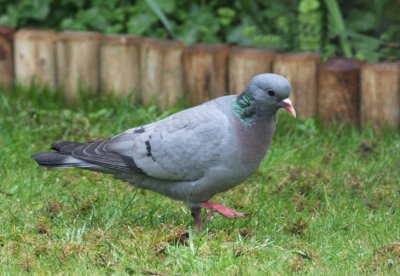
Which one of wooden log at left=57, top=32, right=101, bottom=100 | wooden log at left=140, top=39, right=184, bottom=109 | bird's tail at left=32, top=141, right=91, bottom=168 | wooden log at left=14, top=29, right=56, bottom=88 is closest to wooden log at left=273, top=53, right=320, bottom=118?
wooden log at left=140, top=39, right=184, bottom=109

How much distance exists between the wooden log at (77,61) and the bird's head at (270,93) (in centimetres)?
260

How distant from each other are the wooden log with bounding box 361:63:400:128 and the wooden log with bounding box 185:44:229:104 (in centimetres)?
96

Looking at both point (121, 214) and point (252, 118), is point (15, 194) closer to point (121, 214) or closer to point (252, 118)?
point (121, 214)

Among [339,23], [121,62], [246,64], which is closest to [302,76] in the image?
[246,64]

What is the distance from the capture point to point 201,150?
14.9ft

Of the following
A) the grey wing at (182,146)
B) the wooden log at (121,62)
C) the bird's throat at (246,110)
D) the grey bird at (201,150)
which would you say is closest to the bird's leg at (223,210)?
the grey bird at (201,150)

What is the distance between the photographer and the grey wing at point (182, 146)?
453 cm

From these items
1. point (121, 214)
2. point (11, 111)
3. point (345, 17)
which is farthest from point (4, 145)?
point (345, 17)

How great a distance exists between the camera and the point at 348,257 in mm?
4254

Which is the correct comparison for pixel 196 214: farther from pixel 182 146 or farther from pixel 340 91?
pixel 340 91

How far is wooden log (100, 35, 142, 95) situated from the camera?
690cm

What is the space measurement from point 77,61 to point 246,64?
4.14 feet

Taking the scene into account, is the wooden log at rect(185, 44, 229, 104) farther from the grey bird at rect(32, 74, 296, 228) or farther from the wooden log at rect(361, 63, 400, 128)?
the grey bird at rect(32, 74, 296, 228)

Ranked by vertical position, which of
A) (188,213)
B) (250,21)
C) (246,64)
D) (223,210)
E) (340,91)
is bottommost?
(188,213)
